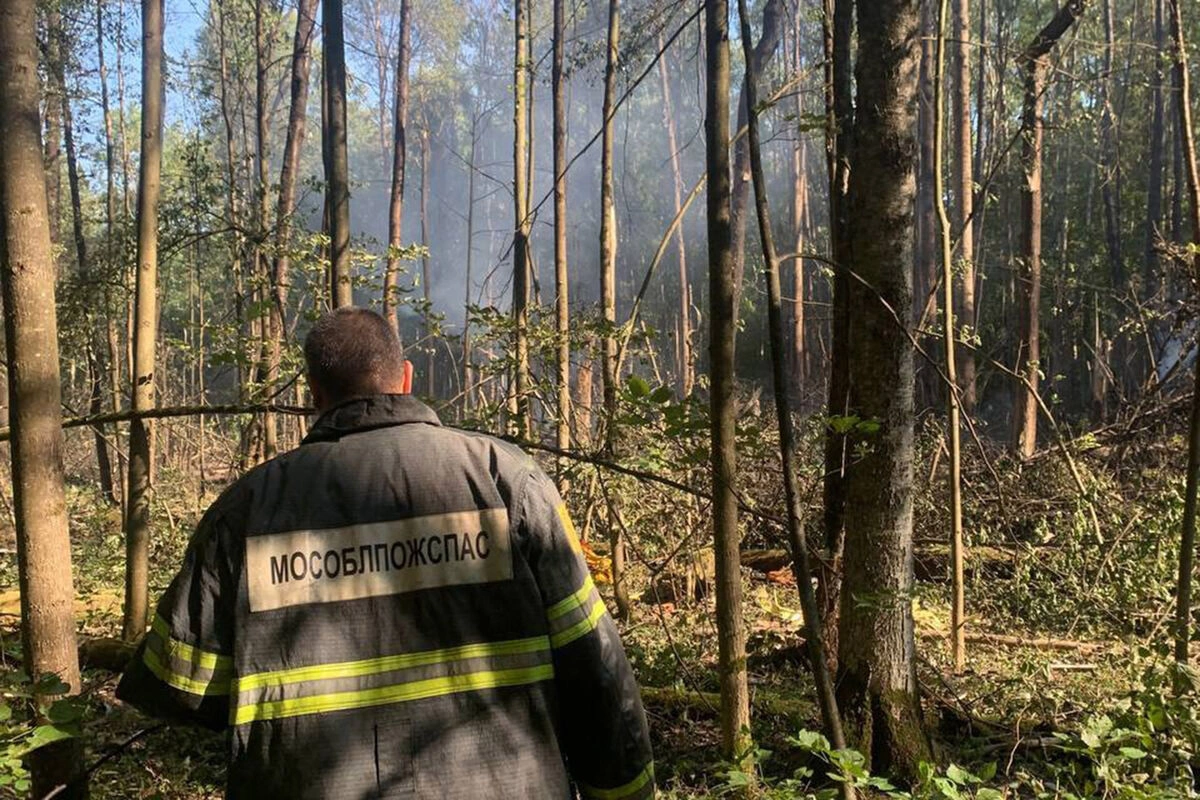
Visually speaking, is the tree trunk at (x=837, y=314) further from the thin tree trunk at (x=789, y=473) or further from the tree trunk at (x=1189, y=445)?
the tree trunk at (x=1189, y=445)

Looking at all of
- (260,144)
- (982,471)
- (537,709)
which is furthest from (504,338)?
(260,144)

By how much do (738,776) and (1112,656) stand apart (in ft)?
10.1

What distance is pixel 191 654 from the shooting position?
5.04ft

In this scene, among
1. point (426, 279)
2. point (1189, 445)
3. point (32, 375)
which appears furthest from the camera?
point (426, 279)

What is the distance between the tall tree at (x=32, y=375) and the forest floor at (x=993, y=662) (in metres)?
0.18

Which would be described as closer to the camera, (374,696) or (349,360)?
(374,696)

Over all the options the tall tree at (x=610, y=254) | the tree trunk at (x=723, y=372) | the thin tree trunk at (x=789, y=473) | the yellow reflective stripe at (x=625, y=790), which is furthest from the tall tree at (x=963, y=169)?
the yellow reflective stripe at (x=625, y=790)

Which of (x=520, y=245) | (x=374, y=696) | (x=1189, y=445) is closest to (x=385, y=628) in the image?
(x=374, y=696)

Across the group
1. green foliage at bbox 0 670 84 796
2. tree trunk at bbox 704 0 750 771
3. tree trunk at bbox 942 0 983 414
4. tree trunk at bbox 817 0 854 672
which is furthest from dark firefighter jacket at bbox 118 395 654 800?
tree trunk at bbox 942 0 983 414

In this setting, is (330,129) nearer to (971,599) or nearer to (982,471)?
(971,599)

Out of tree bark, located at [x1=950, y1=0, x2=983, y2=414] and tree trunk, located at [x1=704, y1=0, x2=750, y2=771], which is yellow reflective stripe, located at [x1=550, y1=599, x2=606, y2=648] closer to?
tree trunk, located at [x1=704, y1=0, x2=750, y2=771]

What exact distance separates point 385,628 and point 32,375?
153cm

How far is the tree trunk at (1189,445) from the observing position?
3.51 meters

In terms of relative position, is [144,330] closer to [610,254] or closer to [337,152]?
[337,152]
